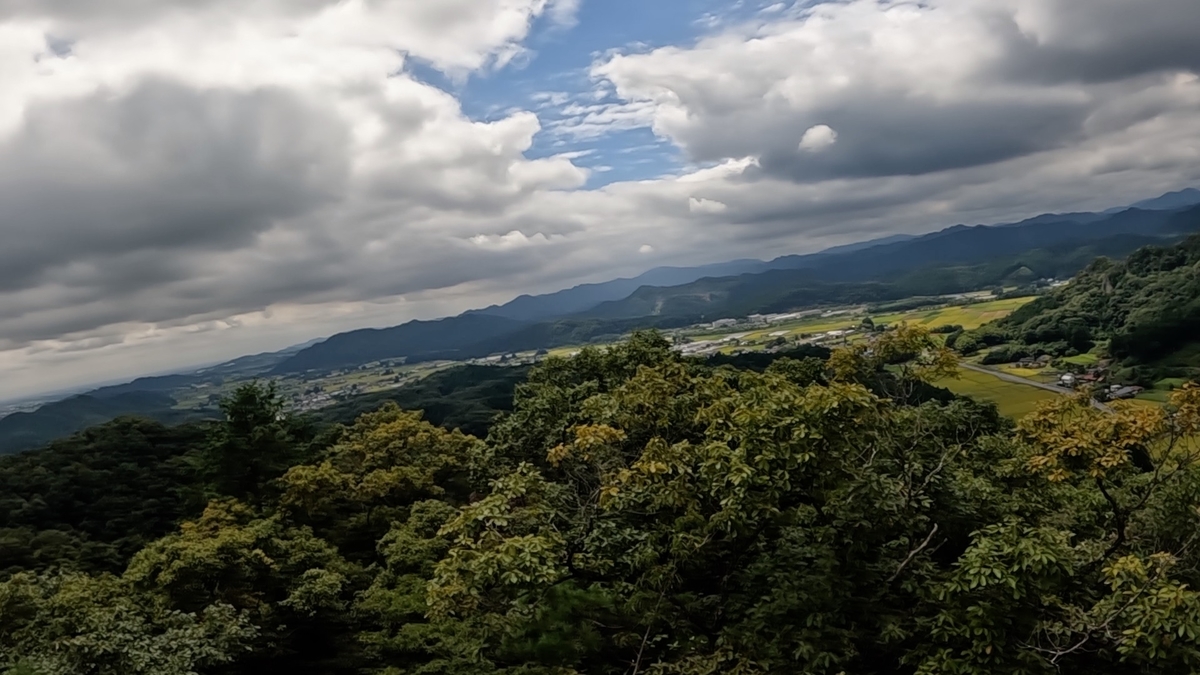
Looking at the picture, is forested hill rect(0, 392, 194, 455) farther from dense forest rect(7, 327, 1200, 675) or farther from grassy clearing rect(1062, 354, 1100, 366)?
grassy clearing rect(1062, 354, 1100, 366)

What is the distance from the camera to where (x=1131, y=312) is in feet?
257

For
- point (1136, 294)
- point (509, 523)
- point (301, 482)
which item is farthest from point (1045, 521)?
point (1136, 294)

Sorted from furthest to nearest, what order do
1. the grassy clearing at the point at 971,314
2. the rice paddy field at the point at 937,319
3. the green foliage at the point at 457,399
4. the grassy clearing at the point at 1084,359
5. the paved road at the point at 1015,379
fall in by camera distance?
the rice paddy field at the point at 937,319, the grassy clearing at the point at 971,314, the green foliage at the point at 457,399, the grassy clearing at the point at 1084,359, the paved road at the point at 1015,379

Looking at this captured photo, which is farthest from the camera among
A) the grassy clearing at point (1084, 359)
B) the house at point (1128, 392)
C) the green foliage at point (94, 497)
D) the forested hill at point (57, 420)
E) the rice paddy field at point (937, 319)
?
the forested hill at point (57, 420)

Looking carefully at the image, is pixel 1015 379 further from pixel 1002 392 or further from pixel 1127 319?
pixel 1127 319

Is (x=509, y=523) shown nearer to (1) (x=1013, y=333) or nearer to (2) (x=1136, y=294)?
(1) (x=1013, y=333)

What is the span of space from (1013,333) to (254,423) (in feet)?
296

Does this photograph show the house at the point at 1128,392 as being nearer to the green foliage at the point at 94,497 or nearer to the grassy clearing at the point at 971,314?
the grassy clearing at the point at 971,314

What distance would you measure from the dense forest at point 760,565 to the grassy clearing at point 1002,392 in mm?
42969

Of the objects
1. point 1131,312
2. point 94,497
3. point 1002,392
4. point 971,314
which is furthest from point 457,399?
point 971,314

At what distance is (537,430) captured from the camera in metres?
19.3

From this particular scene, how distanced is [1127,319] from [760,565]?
90054 mm

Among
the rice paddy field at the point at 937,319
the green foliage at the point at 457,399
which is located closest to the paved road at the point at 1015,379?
the rice paddy field at the point at 937,319

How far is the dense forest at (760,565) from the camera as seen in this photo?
23.2 feet
